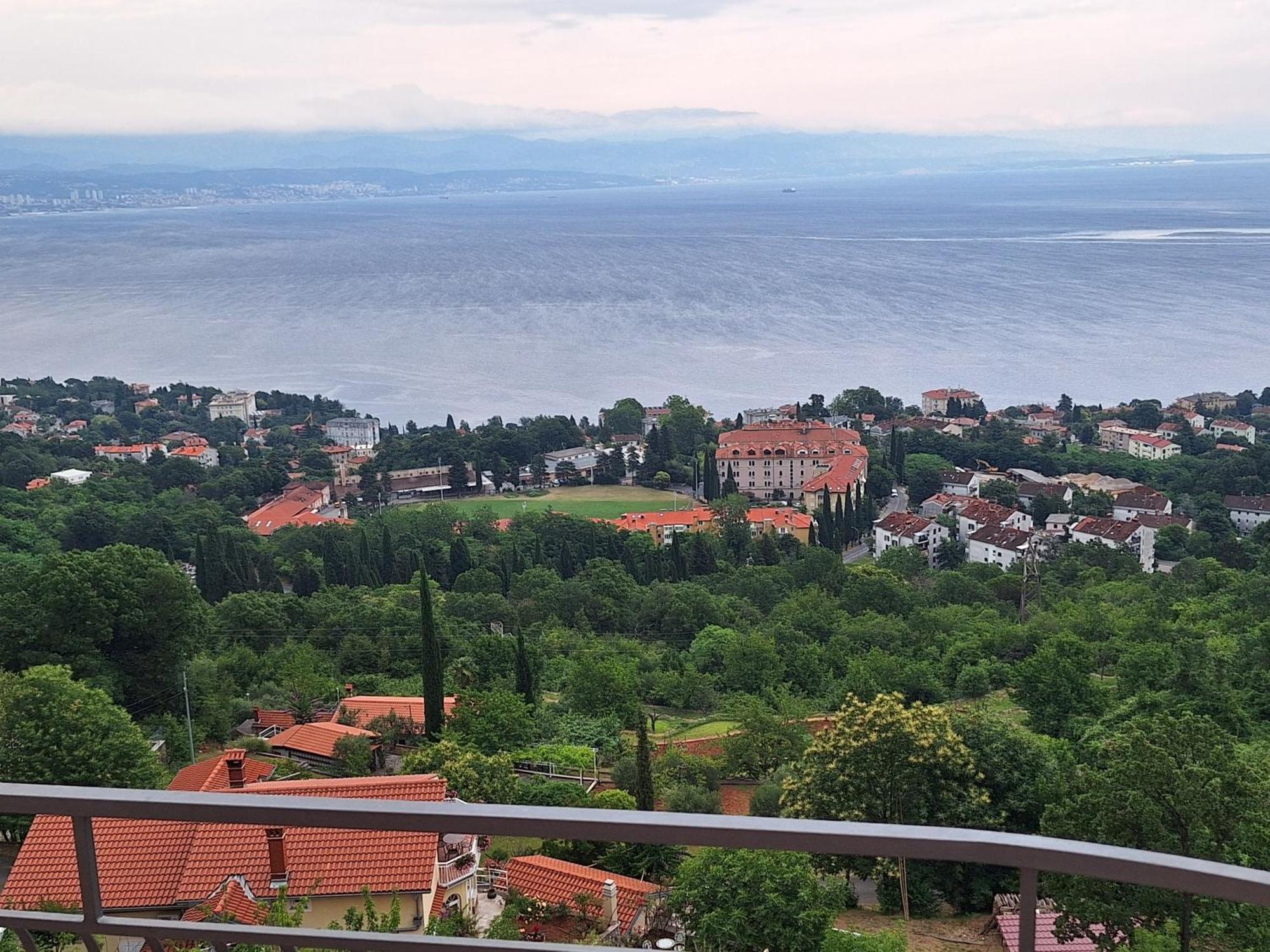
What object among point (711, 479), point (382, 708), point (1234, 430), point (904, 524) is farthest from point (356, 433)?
point (382, 708)

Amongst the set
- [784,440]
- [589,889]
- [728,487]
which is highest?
[589,889]

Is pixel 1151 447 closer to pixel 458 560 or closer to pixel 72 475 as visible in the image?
pixel 458 560

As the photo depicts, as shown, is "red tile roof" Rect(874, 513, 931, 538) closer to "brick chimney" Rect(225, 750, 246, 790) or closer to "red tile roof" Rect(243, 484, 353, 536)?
"red tile roof" Rect(243, 484, 353, 536)

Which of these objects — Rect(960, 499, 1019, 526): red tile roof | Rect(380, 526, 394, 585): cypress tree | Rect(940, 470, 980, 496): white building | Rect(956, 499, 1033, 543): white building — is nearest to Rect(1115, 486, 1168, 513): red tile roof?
Rect(956, 499, 1033, 543): white building

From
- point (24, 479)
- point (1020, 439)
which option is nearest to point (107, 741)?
point (24, 479)

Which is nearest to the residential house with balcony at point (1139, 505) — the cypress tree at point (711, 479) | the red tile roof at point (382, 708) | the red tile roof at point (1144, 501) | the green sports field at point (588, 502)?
the red tile roof at point (1144, 501)

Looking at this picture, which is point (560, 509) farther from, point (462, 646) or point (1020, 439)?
point (462, 646)
